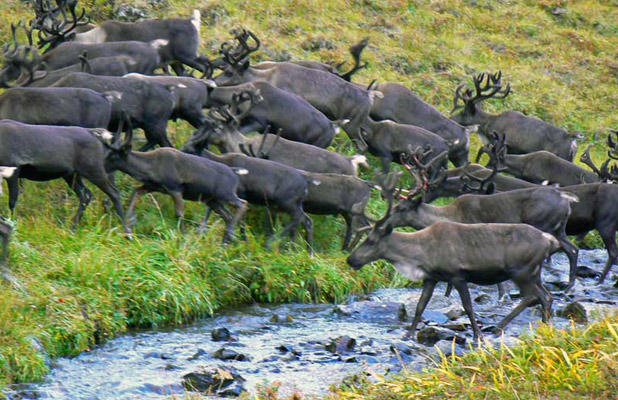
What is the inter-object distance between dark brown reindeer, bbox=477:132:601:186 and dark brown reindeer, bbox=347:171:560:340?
542 cm

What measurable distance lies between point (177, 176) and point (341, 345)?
356cm

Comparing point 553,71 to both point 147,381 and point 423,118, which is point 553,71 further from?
point 147,381

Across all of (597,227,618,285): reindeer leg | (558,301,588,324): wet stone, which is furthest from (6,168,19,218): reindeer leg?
(597,227,618,285): reindeer leg

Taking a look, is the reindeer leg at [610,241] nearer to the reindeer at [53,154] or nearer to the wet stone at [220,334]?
the wet stone at [220,334]

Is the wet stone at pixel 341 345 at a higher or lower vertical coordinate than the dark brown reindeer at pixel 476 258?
lower

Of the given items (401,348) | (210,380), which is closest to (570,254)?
(401,348)

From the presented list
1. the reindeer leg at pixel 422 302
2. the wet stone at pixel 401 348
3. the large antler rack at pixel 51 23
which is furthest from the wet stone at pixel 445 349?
the large antler rack at pixel 51 23

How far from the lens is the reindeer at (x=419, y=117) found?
18.5 m

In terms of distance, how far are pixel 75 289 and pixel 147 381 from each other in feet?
5.72

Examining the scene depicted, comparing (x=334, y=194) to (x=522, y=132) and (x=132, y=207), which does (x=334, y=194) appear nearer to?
(x=132, y=207)

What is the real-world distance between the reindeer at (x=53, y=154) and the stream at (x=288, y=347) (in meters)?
2.35

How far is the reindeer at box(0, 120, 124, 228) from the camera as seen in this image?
12.4 metres

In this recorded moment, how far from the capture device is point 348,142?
17.9 metres

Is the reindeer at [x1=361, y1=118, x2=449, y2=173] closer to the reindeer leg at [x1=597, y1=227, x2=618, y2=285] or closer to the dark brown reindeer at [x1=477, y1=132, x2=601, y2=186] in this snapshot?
the dark brown reindeer at [x1=477, y1=132, x2=601, y2=186]
